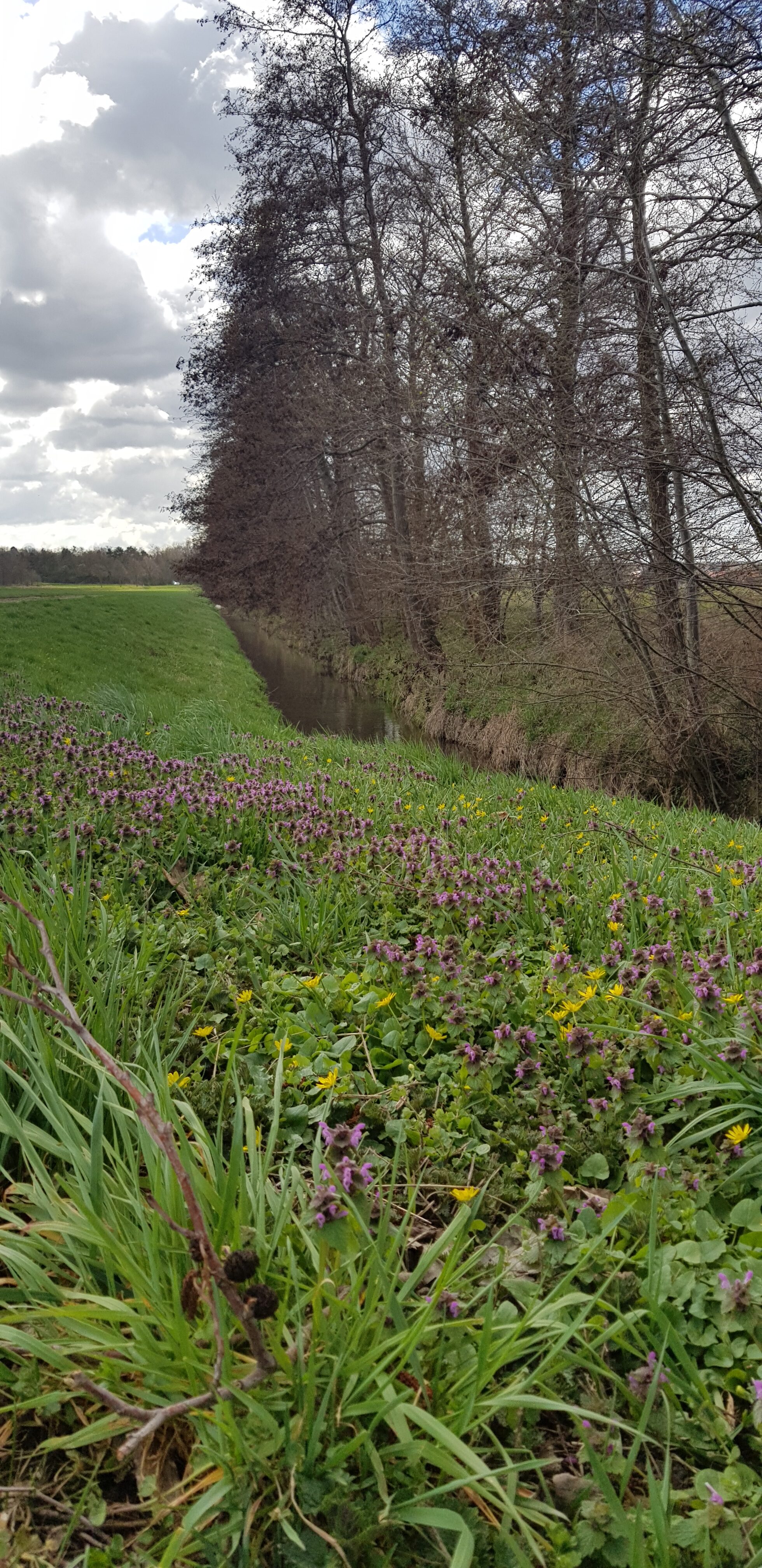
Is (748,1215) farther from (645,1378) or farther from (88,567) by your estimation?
(88,567)

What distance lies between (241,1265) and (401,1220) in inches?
37.5

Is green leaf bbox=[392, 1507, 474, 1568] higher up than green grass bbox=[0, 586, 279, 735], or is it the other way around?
green grass bbox=[0, 586, 279, 735]

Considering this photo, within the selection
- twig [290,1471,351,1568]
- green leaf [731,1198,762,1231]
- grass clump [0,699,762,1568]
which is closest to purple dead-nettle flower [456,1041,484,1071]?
grass clump [0,699,762,1568]

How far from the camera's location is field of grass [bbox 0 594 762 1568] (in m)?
1.31

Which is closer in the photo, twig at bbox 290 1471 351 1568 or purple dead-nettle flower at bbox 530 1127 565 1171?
twig at bbox 290 1471 351 1568

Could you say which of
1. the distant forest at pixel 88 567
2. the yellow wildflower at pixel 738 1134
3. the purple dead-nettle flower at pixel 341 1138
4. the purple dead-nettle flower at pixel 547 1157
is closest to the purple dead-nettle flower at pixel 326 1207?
the purple dead-nettle flower at pixel 341 1138

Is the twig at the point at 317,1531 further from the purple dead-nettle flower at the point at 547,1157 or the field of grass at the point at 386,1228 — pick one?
the purple dead-nettle flower at the point at 547,1157

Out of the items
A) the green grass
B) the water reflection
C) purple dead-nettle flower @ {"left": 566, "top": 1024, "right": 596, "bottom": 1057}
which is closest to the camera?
purple dead-nettle flower @ {"left": 566, "top": 1024, "right": 596, "bottom": 1057}

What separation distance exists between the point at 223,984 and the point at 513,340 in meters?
9.94

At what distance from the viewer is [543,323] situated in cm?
1022

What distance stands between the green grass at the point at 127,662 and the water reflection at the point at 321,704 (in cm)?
71

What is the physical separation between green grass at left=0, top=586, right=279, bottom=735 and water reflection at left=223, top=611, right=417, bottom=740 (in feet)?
2.32

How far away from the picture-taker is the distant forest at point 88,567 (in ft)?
185

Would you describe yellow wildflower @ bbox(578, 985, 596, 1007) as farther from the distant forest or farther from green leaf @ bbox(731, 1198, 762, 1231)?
the distant forest
